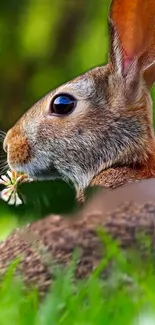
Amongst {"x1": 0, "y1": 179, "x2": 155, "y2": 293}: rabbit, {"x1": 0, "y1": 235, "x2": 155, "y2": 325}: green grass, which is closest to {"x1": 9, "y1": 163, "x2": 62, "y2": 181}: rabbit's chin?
{"x1": 0, "y1": 179, "x2": 155, "y2": 293}: rabbit

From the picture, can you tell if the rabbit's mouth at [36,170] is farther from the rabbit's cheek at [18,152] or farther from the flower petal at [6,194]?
the flower petal at [6,194]

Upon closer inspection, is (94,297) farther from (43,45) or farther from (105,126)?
(43,45)

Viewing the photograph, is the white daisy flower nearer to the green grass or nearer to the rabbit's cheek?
the rabbit's cheek

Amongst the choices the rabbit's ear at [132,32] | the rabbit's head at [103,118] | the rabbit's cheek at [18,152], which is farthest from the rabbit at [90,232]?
the rabbit's ear at [132,32]

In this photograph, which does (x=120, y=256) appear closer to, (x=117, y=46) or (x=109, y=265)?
(x=109, y=265)

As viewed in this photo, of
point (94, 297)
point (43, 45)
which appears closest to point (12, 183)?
point (94, 297)

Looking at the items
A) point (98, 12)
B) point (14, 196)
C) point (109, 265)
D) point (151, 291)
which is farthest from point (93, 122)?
point (98, 12)
